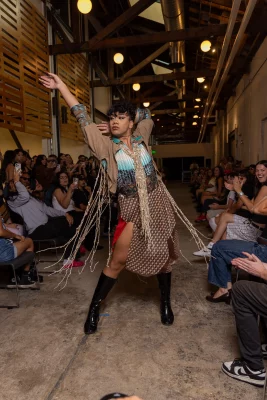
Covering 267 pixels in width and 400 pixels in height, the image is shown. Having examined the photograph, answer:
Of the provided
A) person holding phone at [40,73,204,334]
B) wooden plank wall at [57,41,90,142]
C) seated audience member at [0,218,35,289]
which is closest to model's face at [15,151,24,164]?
seated audience member at [0,218,35,289]

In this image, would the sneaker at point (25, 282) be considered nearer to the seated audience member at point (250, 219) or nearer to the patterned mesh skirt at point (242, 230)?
the seated audience member at point (250, 219)

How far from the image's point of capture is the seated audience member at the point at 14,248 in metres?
2.59

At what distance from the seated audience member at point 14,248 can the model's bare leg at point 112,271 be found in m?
0.85

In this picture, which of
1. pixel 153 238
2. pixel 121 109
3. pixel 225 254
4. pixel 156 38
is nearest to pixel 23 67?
pixel 156 38

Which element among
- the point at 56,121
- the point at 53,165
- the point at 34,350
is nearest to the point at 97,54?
the point at 56,121

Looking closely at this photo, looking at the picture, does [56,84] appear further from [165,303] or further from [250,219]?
[250,219]

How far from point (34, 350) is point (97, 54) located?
985 cm

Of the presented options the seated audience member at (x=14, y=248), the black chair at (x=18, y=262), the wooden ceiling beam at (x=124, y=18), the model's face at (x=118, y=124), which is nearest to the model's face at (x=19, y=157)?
the seated audience member at (x=14, y=248)

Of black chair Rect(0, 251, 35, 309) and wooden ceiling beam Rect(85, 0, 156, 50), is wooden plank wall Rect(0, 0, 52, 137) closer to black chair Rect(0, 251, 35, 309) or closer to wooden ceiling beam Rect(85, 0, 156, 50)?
wooden ceiling beam Rect(85, 0, 156, 50)

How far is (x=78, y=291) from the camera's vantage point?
2.91 meters

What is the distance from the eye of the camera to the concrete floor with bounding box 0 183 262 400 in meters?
1.63

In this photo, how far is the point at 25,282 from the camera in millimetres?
2990

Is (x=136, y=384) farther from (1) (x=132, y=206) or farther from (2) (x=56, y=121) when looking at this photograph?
(2) (x=56, y=121)

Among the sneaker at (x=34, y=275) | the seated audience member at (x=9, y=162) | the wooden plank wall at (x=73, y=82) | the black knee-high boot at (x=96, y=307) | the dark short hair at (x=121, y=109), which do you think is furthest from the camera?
the wooden plank wall at (x=73, y=82)
